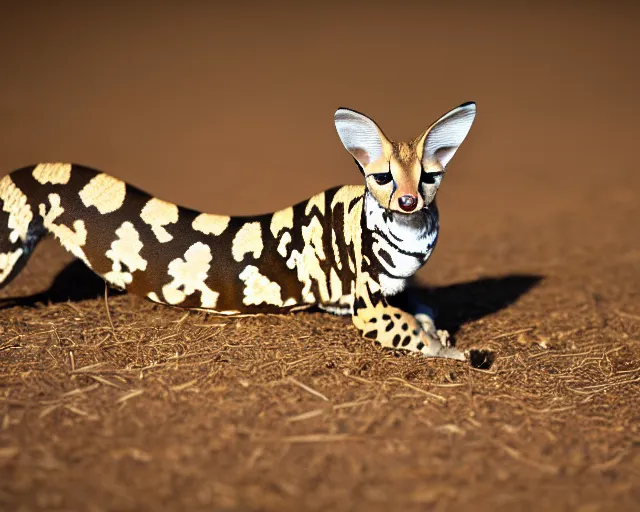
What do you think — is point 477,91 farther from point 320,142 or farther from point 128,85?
point 128,85

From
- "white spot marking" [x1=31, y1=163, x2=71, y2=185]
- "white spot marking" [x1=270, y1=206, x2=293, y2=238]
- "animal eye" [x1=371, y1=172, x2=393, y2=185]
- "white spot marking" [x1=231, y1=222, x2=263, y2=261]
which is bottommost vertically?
"white spot marking" [x1=231, y1=222, x2=263, y2=261]

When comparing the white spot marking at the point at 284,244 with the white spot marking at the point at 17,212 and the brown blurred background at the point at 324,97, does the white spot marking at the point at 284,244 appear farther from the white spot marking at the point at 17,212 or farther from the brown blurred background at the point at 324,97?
the brown blurred background at the point at 324,97

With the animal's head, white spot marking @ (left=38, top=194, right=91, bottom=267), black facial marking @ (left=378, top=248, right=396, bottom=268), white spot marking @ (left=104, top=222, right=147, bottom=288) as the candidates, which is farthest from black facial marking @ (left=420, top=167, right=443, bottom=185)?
white spot marking @ (left=38, top=194, right=91, bottom=267)

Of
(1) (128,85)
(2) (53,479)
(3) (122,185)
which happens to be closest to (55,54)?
(1) (128,85)

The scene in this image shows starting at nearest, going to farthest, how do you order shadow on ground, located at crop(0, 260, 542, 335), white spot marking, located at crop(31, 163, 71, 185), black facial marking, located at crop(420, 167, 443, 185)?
black facial marking, located at crop(420, 167, 443, 185) < white spot marking, located at crop(31, 163, 71, 185) < shadow on ground, located at crop(0, 260, 542, 335)

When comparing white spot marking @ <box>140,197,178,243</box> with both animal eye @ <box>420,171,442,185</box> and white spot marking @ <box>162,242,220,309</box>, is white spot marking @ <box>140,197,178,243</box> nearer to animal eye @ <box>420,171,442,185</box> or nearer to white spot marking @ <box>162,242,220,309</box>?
white spot marking @ <box>162,242,220,309</box>

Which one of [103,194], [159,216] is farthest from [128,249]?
[103,194]

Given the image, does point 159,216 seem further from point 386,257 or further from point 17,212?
point 386,257
